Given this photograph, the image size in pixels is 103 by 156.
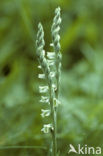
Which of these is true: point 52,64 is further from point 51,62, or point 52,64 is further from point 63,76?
point 63,76

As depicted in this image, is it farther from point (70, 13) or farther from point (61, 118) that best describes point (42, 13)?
point (61, 118)

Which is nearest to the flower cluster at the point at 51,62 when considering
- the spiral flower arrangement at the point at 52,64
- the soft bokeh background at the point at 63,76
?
the spiral flower arrangement at the point at 52,64

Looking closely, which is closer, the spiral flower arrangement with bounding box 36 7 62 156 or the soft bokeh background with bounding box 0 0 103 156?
the spiral flower arrangement with bounding box 36 7 62 156

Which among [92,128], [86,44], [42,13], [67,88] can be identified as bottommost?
[92,128]

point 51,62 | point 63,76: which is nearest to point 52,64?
point 51,62

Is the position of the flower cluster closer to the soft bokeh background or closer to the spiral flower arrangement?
the spiral flower arrangement

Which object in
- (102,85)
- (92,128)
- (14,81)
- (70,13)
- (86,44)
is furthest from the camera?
(70,13)

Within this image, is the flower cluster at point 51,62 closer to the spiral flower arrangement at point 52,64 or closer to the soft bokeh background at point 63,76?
the spiral flower arrangement at point 52,64

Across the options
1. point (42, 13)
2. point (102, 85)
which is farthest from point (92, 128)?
point (42, 13)

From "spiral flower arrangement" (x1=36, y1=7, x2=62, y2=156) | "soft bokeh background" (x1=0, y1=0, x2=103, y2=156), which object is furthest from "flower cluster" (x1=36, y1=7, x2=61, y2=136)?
"soft bokeh background" (x1=0, y1=0, x2=103, y2=156)
